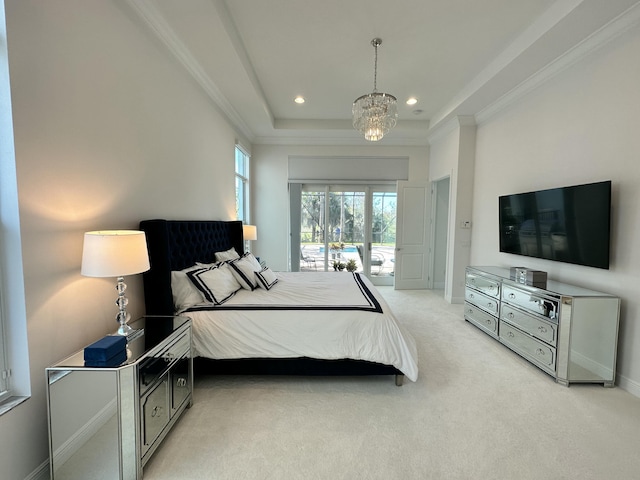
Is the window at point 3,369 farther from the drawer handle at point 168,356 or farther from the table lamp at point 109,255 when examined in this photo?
the drawer handle at point 168,356

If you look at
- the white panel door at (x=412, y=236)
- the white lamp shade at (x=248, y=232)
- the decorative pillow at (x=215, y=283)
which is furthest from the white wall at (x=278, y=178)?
the decorative pillow at (x=215, y=283)

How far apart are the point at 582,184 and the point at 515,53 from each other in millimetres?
1472

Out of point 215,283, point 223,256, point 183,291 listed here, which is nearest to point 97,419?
point 183,291

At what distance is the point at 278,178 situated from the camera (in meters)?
5.68

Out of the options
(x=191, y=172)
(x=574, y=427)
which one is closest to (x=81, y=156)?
(x=191, y=172)

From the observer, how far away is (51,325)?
1.51 m

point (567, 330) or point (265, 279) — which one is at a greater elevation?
point (265, 279)

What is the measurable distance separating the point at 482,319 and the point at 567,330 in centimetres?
116

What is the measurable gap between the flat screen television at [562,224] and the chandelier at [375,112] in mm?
1857

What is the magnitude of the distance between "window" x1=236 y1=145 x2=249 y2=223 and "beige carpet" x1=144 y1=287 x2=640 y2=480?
3.42 m

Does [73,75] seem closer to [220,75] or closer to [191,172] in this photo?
[191,172]

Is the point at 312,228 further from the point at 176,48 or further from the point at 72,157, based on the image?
the point at 72,157

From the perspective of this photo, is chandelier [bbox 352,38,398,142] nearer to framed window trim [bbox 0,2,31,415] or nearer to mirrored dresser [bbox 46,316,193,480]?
framed window trim [bbox 0,2,31,415]

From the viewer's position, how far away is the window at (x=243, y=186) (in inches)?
203
